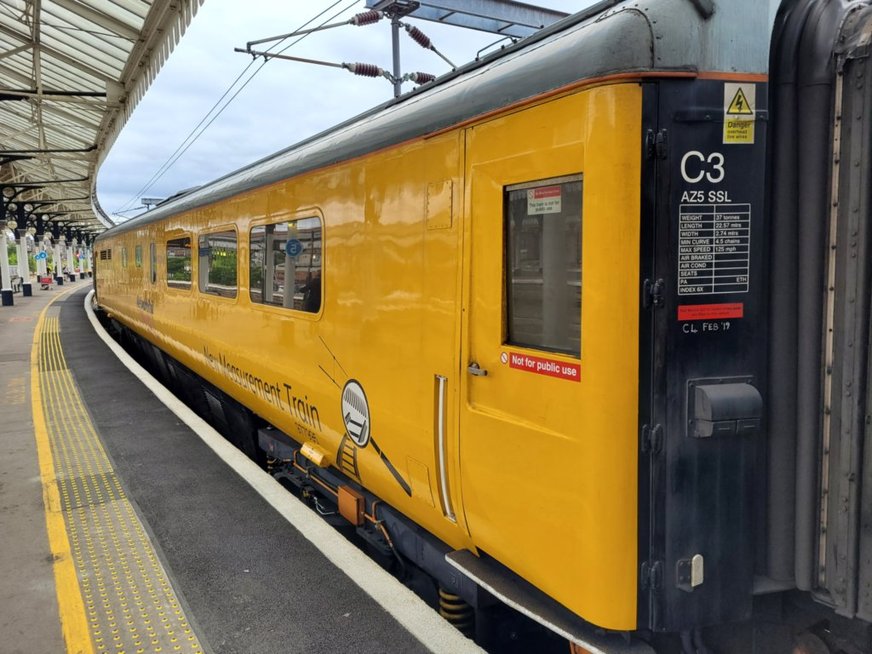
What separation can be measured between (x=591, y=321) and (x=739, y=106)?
91 cm

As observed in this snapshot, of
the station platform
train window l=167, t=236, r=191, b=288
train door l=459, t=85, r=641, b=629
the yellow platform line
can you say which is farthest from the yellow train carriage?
train window l=167, t=236, r=191, b=288

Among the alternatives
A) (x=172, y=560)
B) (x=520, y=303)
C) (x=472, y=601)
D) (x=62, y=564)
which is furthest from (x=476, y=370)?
(x=62, y=564)

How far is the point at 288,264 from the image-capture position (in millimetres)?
5324

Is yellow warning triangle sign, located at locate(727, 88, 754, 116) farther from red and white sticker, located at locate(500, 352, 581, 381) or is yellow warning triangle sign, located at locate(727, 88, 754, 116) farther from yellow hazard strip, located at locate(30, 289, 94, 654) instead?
yellow hazard strip, located at locate(30, 289, 94, 654)

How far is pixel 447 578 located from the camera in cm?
369

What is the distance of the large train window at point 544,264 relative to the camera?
2.66 metres

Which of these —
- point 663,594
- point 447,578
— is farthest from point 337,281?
point 663,594

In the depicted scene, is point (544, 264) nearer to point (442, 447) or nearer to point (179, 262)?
point (442, 447)

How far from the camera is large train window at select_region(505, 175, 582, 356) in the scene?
2.66m

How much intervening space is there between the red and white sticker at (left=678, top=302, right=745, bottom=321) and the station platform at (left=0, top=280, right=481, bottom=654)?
184cm

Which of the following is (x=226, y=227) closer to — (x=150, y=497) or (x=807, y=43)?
(x=150, y=497)

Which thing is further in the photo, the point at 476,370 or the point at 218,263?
the point at 218,263

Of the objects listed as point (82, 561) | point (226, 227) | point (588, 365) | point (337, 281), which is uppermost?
point (226, 227)

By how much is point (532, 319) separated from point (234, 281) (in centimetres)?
445
